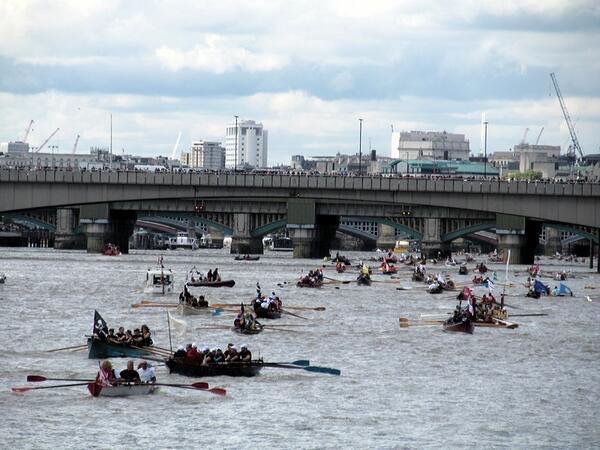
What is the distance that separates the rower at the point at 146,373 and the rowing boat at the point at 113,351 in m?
8.41

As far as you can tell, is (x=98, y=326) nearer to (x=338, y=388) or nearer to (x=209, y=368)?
(x=209, y=368)

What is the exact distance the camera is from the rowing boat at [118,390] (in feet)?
219

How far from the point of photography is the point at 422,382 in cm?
7506

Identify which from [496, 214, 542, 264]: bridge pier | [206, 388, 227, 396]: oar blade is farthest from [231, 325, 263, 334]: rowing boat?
[496, 214, 542, 264]: bridge pier

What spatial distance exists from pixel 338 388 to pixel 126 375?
9.86 meters

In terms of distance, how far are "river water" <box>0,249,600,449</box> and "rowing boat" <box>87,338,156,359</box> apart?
0.58 metres

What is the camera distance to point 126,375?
67.2m

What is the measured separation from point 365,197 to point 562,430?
115076 mm

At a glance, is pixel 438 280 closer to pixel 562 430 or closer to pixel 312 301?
pixel 312 301

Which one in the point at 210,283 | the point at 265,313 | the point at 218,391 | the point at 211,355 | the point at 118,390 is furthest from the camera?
the point at 210,283

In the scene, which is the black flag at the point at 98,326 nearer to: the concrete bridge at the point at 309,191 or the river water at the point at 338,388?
the river water at the point at 338,388

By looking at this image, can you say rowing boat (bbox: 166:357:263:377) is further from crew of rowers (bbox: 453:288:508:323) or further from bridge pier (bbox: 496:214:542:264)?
bridge pier (bbox: 496:214:542:264)

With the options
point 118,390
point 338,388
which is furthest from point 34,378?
point 338,388

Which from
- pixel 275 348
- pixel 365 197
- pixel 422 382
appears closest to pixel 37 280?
pixel 365 197
